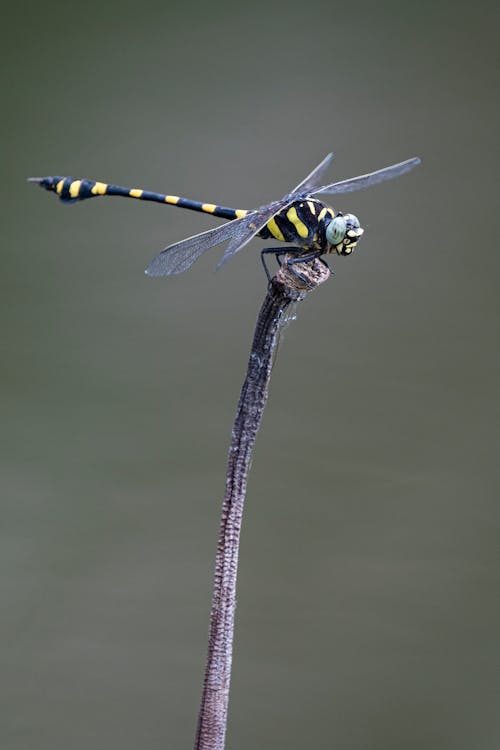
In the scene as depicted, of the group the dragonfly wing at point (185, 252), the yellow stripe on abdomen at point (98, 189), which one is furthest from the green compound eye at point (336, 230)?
the yellow stripe on abdomen at point (98, 189)

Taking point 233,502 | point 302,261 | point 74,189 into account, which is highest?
point 74,189

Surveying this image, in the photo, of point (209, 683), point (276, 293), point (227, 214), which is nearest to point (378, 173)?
point (227, 214)

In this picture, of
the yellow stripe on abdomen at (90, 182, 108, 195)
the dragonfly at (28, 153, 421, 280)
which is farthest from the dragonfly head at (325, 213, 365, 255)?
the yellow stripe on abdomen at (90, 182, 108, 195)

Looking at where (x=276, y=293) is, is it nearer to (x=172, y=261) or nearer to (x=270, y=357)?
(x=270, y=357)

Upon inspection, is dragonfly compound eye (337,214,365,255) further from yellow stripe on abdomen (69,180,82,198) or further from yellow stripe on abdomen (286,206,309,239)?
yellow stripe on abdomen (69,180,82,198)

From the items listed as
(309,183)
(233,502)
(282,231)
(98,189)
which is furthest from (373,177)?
(233,502)

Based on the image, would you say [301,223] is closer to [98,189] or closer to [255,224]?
[255,224]
